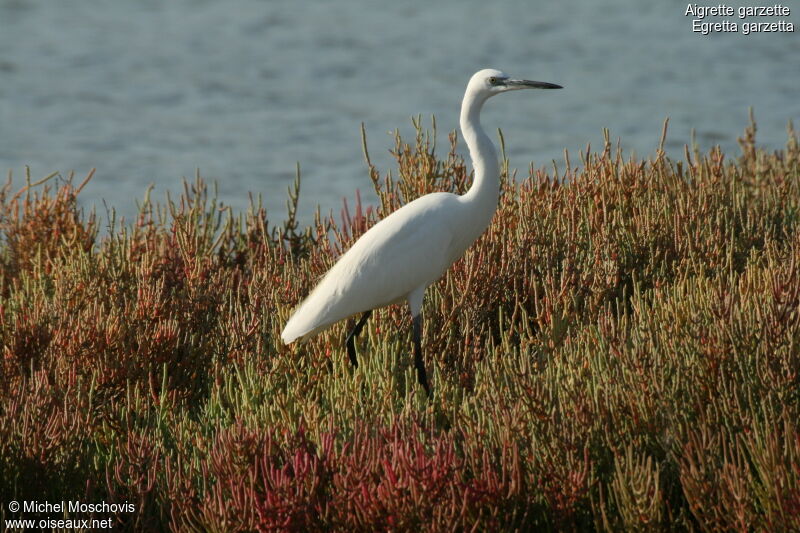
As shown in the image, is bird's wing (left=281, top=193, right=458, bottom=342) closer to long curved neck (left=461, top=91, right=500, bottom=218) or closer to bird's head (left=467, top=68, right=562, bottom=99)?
long curved neck (left=461, top=91, right=500, bottom=218)

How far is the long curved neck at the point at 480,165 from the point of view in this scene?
4.41 meters

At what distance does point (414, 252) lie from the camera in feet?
14.0

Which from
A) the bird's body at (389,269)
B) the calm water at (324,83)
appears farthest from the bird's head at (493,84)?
the calm water at (324,83)

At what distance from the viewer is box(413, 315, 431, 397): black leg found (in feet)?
13.4

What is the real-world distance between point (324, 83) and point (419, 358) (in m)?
10.4

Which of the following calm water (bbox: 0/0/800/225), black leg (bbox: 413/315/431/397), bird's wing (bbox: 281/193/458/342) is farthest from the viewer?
calm water (bbox: 0/0/800/225)

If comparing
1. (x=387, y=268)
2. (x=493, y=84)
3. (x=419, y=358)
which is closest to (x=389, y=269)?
(x=387, y=268)

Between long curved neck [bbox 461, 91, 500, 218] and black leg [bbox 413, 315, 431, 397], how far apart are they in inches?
19.9

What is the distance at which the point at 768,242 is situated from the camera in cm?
489

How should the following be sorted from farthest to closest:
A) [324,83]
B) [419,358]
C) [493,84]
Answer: [324,83]
[493,84]
[419,358]

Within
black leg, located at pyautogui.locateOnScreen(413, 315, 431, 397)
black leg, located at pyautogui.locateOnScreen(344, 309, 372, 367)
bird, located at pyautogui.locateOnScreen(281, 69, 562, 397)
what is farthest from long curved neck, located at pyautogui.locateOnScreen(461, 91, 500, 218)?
black leg, located at pyautogui.locateOnScreen(344, 309, 372, 367)

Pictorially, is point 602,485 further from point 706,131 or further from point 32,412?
point 706,131

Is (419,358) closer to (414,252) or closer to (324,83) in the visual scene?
(414,252)

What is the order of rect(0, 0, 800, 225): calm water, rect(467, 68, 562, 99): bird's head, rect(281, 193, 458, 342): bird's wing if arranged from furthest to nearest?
rect(0, 0, 800, 225): calm water < rect(467, 68, 562, 99): bird's head < rect(281, 193, 458, 342): bird's wing
